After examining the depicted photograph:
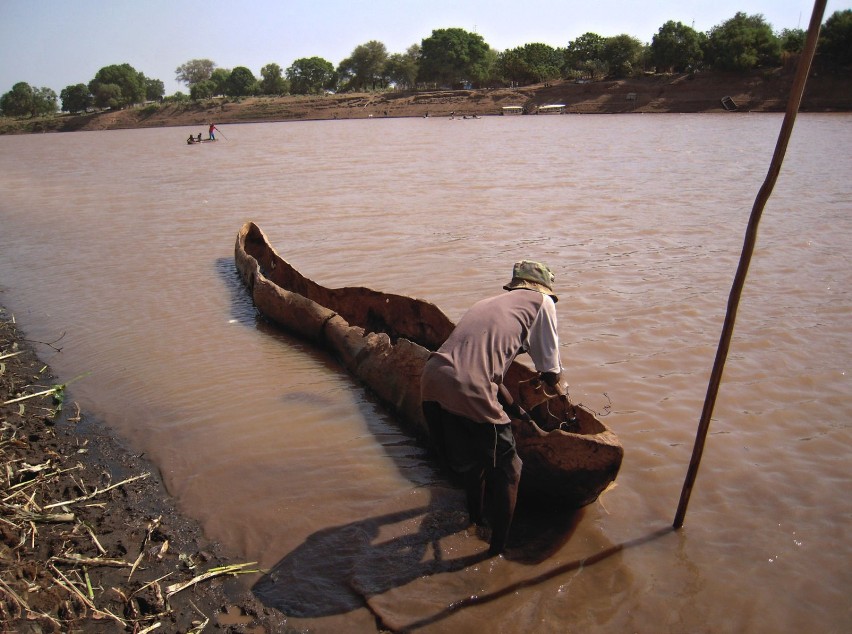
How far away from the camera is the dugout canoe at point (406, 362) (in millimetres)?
3090

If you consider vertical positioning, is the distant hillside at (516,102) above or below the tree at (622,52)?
below

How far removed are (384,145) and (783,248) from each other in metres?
21.1

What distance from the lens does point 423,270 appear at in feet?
26.7

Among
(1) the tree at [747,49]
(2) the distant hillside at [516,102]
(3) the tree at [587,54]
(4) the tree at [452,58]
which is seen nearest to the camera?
(2) the distant hillside at [516,102]

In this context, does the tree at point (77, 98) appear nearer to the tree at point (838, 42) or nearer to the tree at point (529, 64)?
the tree at point (529, 64)

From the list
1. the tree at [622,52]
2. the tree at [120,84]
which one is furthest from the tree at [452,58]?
the tree at [120,84]

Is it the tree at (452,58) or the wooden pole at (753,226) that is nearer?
the wooden pole at (753,226)

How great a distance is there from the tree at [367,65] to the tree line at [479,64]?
132 mm

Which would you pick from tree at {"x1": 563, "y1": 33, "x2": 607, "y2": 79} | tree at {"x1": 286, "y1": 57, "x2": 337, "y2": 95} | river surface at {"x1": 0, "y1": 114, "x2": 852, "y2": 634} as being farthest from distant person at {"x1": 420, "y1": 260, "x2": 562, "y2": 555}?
tree at {"x1": 286, "y1": 57, "x2": 337, "y2": 95}

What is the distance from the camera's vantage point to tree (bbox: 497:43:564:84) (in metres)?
67.6

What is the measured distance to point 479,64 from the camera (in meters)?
75.8

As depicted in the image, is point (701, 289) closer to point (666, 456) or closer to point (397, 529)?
point (666, 456)

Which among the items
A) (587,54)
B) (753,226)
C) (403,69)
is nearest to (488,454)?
(753,226)

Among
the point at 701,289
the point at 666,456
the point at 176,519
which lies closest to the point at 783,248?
the point at 701,289
